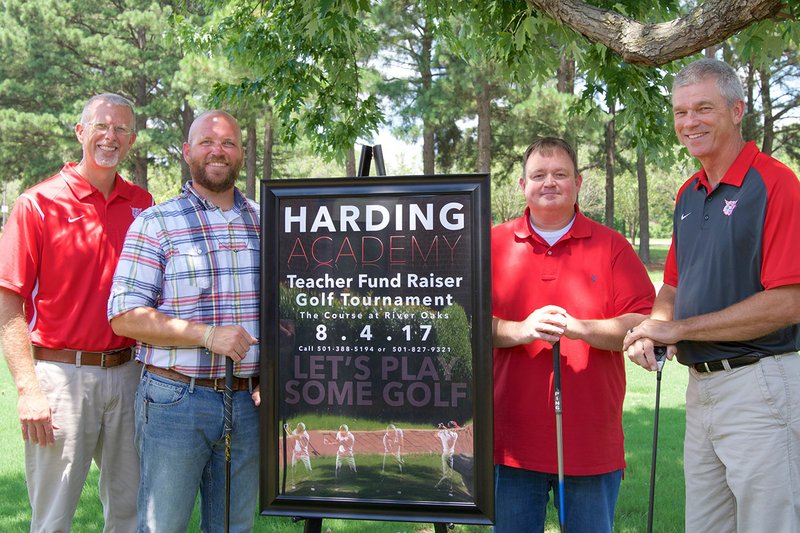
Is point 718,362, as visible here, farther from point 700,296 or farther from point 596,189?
point 596,189

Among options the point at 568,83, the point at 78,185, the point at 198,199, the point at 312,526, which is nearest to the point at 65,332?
the point at 78,185

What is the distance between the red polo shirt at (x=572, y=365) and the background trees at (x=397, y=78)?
889 mm

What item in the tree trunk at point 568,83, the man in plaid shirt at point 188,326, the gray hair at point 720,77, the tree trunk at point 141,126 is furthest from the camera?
the tree trunk at point 141,126

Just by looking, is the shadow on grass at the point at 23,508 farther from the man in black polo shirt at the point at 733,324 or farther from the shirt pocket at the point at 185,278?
the man in black polo shirt at the point at 733,324

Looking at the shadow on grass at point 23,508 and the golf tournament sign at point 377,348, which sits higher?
the golf tournament sign at point 377,348

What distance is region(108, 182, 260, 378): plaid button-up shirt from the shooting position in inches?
124

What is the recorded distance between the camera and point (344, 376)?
3.03 m

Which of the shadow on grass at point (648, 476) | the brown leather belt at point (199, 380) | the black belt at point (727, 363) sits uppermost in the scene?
the black belt at point (727, 363)

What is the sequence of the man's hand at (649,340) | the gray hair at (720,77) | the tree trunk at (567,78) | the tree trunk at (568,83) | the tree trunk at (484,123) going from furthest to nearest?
the tree trunk at (567,78), the tree trunk at (568,83), the tree trunk at (484,123), the gray hair at (720,77), the man's hand at (649,340)

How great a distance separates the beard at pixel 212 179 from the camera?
331cm

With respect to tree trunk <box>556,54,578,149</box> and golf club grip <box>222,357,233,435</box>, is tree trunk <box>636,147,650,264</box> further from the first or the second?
golf club grip <box>222,357,233,435</box>

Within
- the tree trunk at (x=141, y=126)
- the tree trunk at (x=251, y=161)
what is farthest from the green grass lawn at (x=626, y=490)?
the tree trunk at (x=141, y=126)

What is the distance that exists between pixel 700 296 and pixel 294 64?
13.3ft

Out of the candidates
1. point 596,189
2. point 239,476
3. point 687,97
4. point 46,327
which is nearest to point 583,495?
point 239,476
